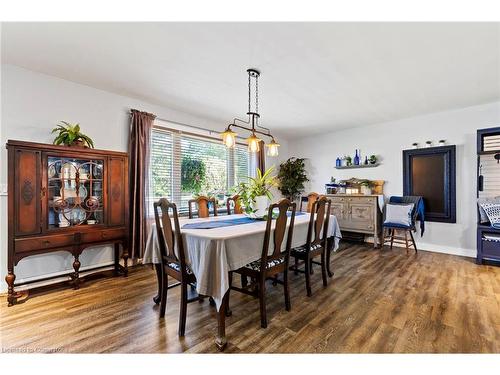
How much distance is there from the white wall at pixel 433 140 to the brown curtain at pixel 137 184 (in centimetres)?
409

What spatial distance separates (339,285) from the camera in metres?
2.95

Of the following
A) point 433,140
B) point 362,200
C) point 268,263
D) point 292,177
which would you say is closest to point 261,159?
point 292,177

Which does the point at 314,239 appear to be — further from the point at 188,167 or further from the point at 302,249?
the point at 188,167

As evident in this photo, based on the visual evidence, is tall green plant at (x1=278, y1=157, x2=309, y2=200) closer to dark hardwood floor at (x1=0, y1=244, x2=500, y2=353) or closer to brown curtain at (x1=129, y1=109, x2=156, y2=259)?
dark hardwood floor at (x1=0, y1=244, x2=500, y2=353)

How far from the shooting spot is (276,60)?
8.38 feet

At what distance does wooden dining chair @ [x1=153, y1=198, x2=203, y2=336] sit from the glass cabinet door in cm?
138

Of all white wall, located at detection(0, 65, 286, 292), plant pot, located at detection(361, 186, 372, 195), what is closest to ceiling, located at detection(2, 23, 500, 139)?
white wall, located at detection(0, 65, 286, 292)

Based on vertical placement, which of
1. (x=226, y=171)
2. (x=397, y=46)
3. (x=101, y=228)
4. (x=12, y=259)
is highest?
(x=397, y=46)

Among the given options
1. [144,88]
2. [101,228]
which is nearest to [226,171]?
[144,88]

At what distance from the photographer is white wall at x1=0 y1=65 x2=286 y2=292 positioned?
107 inches
